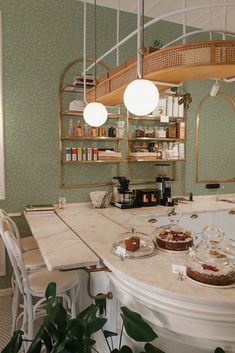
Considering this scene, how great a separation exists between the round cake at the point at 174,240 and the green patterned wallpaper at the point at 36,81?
190 cm

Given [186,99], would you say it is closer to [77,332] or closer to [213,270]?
[213,270]

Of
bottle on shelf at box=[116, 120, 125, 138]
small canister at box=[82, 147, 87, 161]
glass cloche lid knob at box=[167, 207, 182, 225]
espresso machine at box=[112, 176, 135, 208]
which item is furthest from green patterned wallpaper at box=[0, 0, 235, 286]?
glass cloche lid knob at box=[167, 207, 182, 225]

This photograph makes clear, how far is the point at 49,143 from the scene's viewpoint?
350 cm

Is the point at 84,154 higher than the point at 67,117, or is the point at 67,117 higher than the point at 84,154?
the point at 67,117

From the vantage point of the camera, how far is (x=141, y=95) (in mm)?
1692

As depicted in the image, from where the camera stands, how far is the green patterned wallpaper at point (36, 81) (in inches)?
130

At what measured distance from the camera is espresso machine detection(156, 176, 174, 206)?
12.1 ft

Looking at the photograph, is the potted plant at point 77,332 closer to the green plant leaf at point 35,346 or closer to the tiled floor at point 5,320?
the green plant leaf at point 35,346

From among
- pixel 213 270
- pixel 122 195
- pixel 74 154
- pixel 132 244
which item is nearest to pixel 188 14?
pixel 74 154

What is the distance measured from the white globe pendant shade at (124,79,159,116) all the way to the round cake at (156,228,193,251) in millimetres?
Result: 828

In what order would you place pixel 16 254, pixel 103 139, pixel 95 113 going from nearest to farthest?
pixel 16 254, pixel 95 113, pixel 103 139

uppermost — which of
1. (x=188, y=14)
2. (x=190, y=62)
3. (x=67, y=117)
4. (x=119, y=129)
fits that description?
(x=188, y=14)

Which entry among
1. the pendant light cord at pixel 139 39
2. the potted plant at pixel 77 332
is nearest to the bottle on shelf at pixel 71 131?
the pendant light cord at pixel 139 39

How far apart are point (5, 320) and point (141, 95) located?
2475mm
